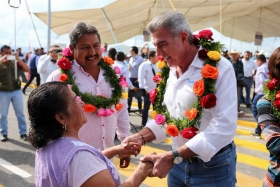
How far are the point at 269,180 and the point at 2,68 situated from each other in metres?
5.93

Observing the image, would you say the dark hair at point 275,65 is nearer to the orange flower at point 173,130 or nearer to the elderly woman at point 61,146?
the orange flower at point 173,130

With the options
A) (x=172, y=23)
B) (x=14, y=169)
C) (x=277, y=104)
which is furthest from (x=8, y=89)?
(x=277, y=104)

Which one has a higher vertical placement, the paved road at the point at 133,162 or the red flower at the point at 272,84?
the red flower at the point at 272,84

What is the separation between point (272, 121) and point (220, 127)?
0.54 m

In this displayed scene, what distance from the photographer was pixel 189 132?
2.25m

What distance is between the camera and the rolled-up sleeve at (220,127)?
6.75 ft

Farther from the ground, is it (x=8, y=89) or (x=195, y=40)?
(x=195, y=40)

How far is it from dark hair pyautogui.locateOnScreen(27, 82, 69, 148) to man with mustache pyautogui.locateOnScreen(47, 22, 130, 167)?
1.15 metres

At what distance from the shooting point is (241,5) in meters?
16.1

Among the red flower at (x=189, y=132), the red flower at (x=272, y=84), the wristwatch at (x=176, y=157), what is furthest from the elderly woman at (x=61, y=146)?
the red flower at (x=272, y=84)

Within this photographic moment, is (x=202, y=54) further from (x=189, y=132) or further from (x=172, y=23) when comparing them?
(x=189, y=132)

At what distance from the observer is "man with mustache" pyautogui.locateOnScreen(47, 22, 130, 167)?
112 inches

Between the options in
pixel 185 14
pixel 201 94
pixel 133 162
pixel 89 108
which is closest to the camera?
pixel 201 94

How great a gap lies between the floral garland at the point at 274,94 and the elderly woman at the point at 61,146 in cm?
128
